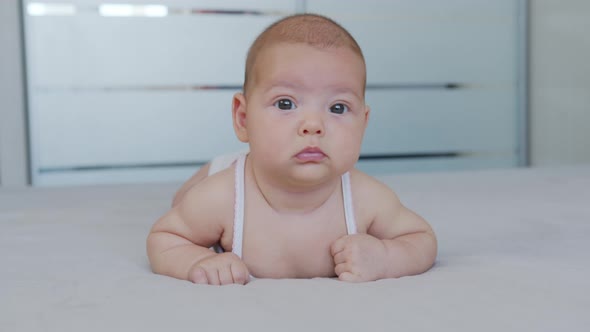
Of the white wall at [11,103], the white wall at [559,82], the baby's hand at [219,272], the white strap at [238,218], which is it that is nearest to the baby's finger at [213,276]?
the baby's hand at [219,272]

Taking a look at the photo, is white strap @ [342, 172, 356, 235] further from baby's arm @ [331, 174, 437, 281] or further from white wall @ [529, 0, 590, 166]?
white wall @ [529, 0, 590, 166]

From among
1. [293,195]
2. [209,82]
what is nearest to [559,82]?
[209,82]

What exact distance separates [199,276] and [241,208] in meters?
0.15

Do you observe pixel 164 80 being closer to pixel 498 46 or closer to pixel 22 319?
pixel 498 46

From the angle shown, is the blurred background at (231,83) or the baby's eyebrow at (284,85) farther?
the blurred background at (231,83)

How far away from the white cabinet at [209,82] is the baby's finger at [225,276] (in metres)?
2.50

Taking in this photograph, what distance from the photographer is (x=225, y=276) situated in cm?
90

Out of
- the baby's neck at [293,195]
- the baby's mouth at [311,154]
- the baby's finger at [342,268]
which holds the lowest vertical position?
the baby's finger at [342,268]

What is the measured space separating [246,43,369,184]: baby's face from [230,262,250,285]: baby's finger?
0.14m

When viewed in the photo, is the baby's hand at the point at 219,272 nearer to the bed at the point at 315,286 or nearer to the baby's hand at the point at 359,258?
the bed at the point at 315,286

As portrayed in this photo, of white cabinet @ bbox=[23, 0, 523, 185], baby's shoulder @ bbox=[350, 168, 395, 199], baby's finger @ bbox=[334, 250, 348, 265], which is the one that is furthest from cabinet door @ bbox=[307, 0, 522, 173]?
baby's finger @ bbox=[334, 250, 348, 265]

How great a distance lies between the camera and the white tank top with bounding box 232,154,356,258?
101 cm

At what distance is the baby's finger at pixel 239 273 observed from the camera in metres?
0.90

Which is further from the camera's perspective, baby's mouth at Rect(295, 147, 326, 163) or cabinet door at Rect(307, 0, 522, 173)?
cabinet door at Rect(307, 0, 522, 173)
